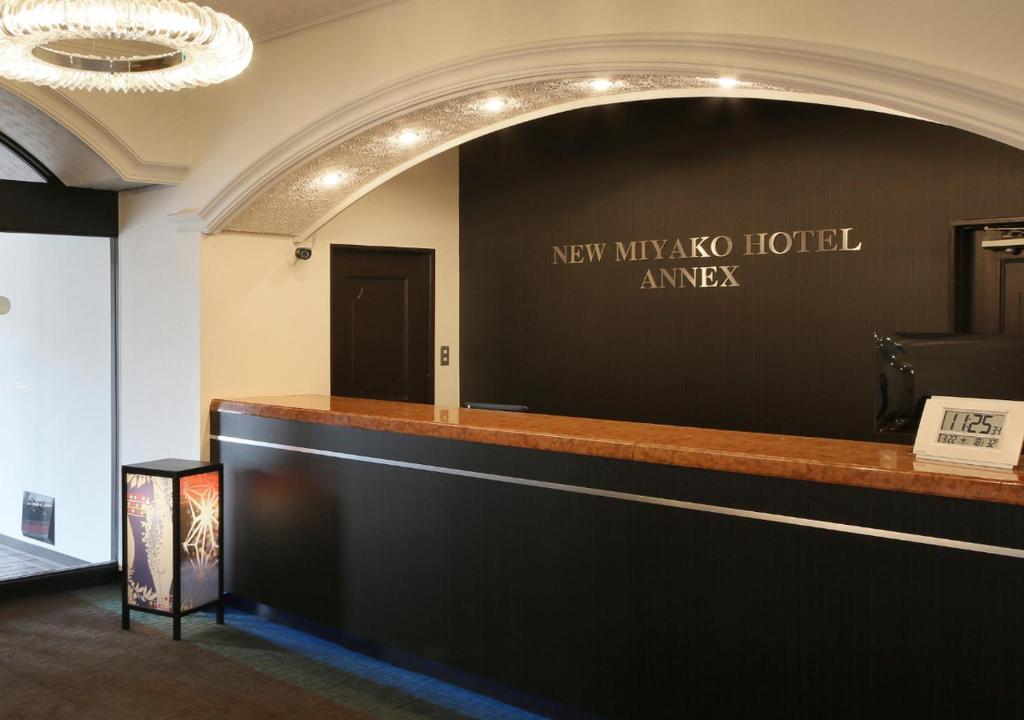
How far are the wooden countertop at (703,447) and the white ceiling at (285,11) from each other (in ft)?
6.54

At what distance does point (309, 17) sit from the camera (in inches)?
211

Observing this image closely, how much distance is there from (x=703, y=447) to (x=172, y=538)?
297cm

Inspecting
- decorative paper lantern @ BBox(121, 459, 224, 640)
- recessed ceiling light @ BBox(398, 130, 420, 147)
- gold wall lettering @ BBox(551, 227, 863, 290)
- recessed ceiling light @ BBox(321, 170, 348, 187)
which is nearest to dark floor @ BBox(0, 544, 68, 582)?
decorative paper lantern @ BBox(121, 459, 224, 640)

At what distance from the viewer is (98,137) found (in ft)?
18.8

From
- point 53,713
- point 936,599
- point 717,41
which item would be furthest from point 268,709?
point 717,41

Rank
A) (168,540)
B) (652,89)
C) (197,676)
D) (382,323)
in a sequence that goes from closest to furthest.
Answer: (652,89) → (197,676) → (168,540) → (382,323)

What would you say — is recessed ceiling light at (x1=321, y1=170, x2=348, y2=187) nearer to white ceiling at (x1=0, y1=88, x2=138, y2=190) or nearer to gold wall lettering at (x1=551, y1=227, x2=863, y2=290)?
white ceiling at (x1=0, y1=88, x2=138, y2=190)

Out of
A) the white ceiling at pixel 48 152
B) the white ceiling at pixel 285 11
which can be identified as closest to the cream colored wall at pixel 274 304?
the white ceiling at pixel 48 152

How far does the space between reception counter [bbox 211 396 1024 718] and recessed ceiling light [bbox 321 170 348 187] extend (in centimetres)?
125

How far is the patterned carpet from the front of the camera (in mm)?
4391

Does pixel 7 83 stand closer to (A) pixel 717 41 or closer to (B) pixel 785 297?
(A) pixel 717 41

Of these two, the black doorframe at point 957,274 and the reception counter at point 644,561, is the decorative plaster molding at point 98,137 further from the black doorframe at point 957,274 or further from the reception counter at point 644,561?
the black doorframe at point 957,274

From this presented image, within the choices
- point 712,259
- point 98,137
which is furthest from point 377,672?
point 98,137

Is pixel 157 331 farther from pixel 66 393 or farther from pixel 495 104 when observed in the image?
pixel 495 104
